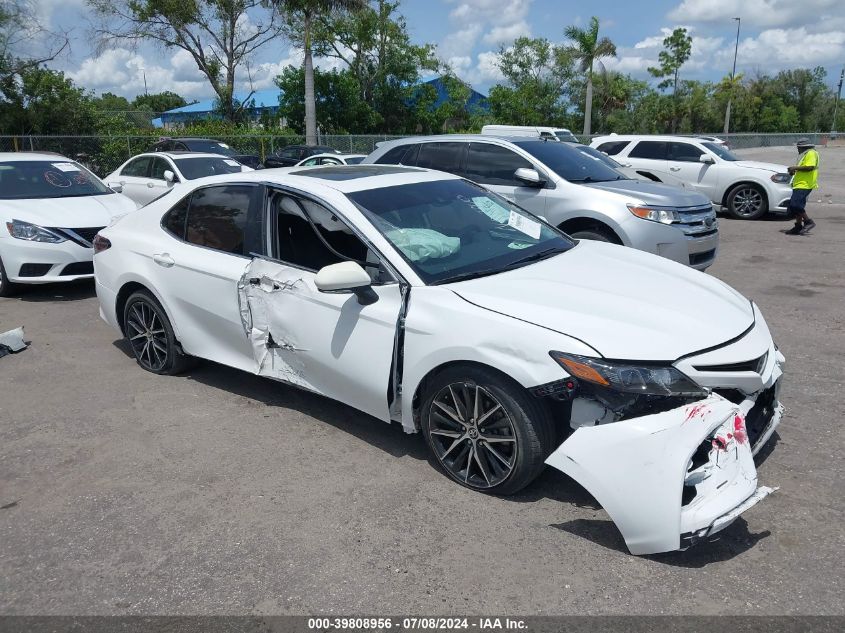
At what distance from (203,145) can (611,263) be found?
19.3 meters

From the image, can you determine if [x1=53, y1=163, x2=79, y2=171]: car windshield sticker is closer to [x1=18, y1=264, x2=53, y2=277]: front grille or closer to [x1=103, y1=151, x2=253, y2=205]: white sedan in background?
[x1=18, y1=264, x2=53, y2=277]: front grille

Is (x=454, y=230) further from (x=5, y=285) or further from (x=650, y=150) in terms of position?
(x=650, y=150)

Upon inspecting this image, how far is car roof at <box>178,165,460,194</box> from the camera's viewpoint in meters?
4.59

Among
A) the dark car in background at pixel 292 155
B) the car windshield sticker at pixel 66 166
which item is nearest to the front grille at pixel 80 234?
the car windshield sticker at pixel 66 166

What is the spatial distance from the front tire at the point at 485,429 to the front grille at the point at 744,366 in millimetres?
772

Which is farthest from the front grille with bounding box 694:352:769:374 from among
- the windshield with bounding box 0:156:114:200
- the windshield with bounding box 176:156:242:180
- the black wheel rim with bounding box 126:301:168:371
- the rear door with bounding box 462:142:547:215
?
the windshield with bounding box 176:156:242:180

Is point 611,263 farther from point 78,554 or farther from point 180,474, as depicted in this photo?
point 78,554

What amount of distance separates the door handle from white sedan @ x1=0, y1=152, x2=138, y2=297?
338 cm

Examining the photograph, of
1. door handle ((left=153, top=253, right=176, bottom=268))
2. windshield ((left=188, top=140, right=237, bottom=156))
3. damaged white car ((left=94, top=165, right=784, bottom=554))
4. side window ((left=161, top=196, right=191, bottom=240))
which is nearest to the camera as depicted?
damaged white car ((left=94, top=165, right=784, bottom=554))

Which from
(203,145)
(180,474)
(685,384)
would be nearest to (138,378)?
(180,474)

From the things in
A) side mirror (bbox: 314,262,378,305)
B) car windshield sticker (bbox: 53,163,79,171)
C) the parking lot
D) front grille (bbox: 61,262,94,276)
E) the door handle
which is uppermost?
car windshield sticker (bbox: 53,163,79,171)


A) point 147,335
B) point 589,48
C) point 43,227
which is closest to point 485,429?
point 147,335

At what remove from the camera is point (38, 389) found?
18.0 ft

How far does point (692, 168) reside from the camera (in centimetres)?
1514
